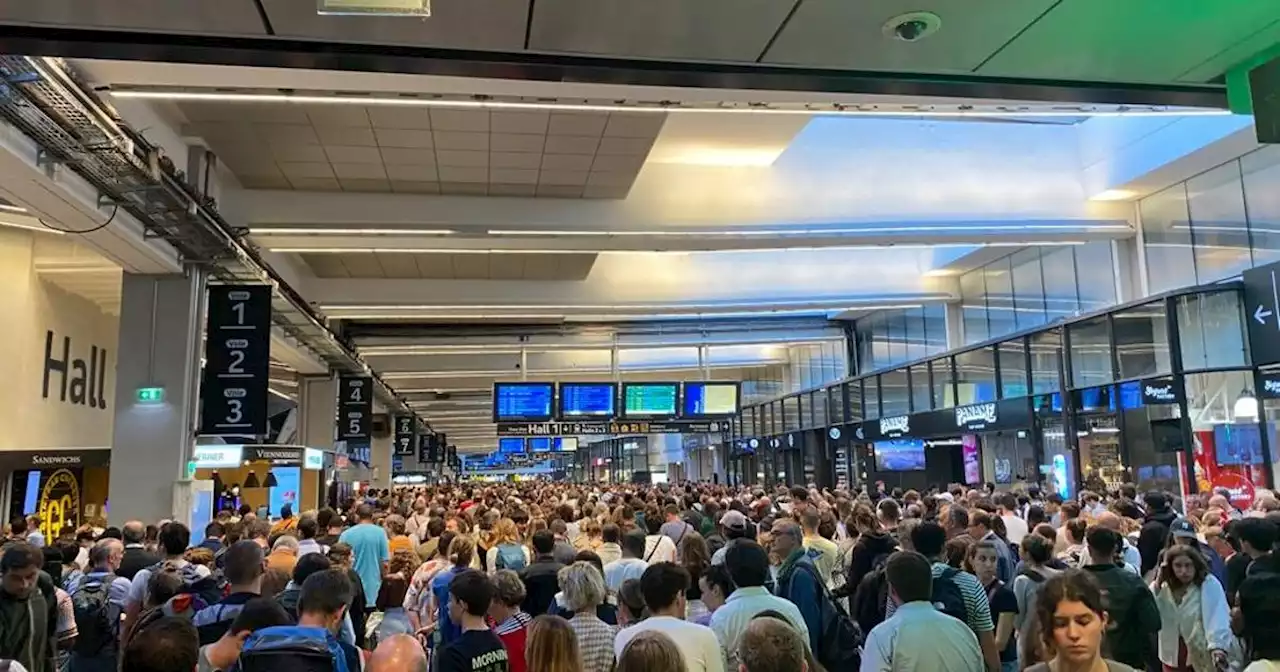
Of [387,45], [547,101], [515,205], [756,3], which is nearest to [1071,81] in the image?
[756,3]

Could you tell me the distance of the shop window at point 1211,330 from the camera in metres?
13.0

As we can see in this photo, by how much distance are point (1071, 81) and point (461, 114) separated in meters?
6.10

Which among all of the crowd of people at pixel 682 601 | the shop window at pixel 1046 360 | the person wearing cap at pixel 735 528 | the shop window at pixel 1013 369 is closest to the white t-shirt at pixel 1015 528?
the crowd of people at pixel 682 601

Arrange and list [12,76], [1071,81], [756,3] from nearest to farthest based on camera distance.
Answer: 1. [756,3]
2. [1071,81]
3. [12,76]

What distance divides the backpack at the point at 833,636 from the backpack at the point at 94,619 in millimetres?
4763

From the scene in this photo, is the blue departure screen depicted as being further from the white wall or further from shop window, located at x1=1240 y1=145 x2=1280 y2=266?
shop window, located at x1=1240 y1=145 x2=1280 y2=266

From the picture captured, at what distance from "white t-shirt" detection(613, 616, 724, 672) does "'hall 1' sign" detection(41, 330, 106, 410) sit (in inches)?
638

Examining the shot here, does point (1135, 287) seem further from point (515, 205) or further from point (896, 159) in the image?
point (515, 205)

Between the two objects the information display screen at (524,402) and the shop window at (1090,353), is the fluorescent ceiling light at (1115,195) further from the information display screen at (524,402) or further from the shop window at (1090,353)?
the information display screen at (524,402)

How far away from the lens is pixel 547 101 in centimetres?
812

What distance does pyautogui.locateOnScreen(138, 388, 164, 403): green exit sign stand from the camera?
11500 millimetres

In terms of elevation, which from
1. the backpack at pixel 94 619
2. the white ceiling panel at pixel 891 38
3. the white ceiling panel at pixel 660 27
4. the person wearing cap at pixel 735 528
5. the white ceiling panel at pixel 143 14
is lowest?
the backpack at pixel 94 619

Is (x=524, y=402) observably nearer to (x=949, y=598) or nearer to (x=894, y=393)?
(x=894, y=393)

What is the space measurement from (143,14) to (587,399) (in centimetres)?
1673
